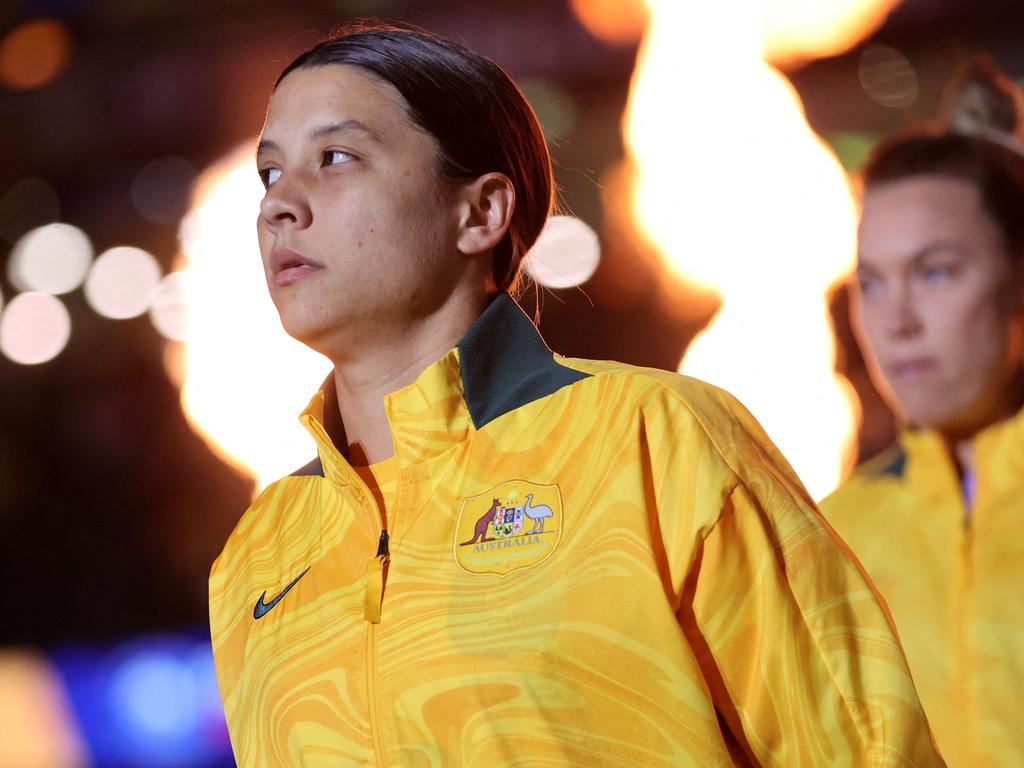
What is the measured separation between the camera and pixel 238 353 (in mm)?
3102

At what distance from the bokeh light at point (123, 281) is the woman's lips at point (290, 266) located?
222 cm

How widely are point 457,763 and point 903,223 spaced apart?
3.02ft

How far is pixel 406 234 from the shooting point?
1.04 metres

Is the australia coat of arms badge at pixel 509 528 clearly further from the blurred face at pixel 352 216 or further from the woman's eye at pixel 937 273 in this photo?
the woman's eye at pixel 937 273

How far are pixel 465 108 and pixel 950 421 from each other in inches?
27.8

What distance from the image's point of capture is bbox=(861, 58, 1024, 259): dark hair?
1.49m

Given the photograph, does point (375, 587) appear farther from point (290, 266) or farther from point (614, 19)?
point (614, 19)

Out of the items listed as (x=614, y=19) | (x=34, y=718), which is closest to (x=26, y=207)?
(x=34, y=718)

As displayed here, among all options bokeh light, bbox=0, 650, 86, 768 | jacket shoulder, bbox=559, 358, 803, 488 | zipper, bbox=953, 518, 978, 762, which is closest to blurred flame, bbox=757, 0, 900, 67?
zipper, bbox=953, 518, 978, 762

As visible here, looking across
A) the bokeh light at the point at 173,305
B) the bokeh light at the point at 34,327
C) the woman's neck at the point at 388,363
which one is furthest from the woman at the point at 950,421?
the bokeh light at the point at 34,327

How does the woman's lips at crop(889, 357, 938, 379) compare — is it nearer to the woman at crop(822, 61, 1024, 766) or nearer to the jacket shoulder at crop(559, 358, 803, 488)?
the woman at crop(822, 61, 1024, 766)

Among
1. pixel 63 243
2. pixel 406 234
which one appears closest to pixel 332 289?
pixel 406 234

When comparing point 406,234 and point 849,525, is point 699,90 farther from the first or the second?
point 406,234

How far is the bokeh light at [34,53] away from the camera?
9.50 ft
